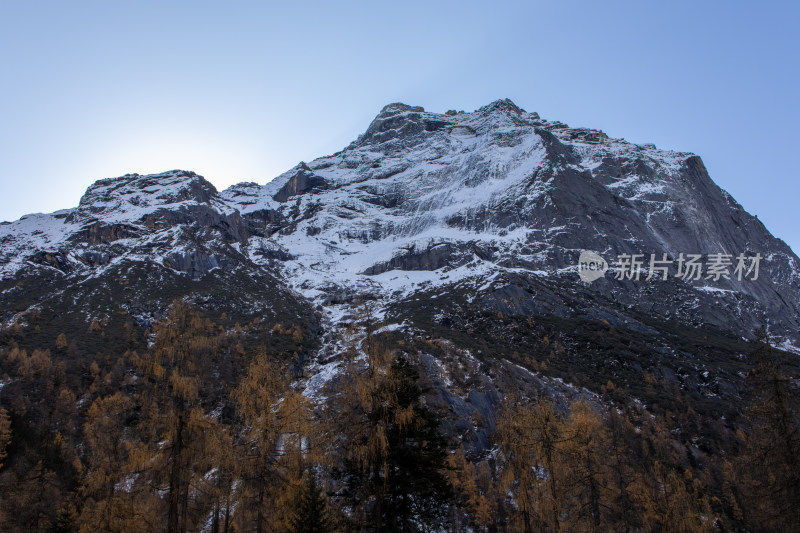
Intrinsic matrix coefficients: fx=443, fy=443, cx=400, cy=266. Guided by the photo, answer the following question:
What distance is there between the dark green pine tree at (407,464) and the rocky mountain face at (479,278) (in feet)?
117

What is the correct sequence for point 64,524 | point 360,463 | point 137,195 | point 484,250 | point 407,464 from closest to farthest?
point 360,463 < point 407,464 < point 64,524 < point 484,250 < point 137,195

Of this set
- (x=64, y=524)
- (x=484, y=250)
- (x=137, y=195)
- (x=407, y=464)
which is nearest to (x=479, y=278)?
(x=484, y=250)

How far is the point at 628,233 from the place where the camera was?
160375 mm

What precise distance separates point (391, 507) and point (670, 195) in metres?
205

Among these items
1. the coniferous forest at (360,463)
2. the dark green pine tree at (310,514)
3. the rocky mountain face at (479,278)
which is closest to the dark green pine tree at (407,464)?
the coniferous forest at (360,463)

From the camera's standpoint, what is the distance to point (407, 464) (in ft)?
54.3

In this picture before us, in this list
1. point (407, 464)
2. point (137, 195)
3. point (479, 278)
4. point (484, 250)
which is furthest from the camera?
point (137, 195)

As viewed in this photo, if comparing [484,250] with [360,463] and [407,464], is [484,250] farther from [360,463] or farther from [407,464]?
[360,463]

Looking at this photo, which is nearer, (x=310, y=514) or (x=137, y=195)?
(x=310, y=514)

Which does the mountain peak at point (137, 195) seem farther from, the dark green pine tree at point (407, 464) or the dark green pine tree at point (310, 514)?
the dark green pine tree at point (407, 464)

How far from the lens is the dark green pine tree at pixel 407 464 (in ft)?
53.0

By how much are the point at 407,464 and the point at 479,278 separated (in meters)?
114

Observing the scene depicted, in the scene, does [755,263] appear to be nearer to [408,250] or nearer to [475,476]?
[408,250]

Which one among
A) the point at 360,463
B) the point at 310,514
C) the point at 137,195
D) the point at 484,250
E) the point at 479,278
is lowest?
the point at 310,514
